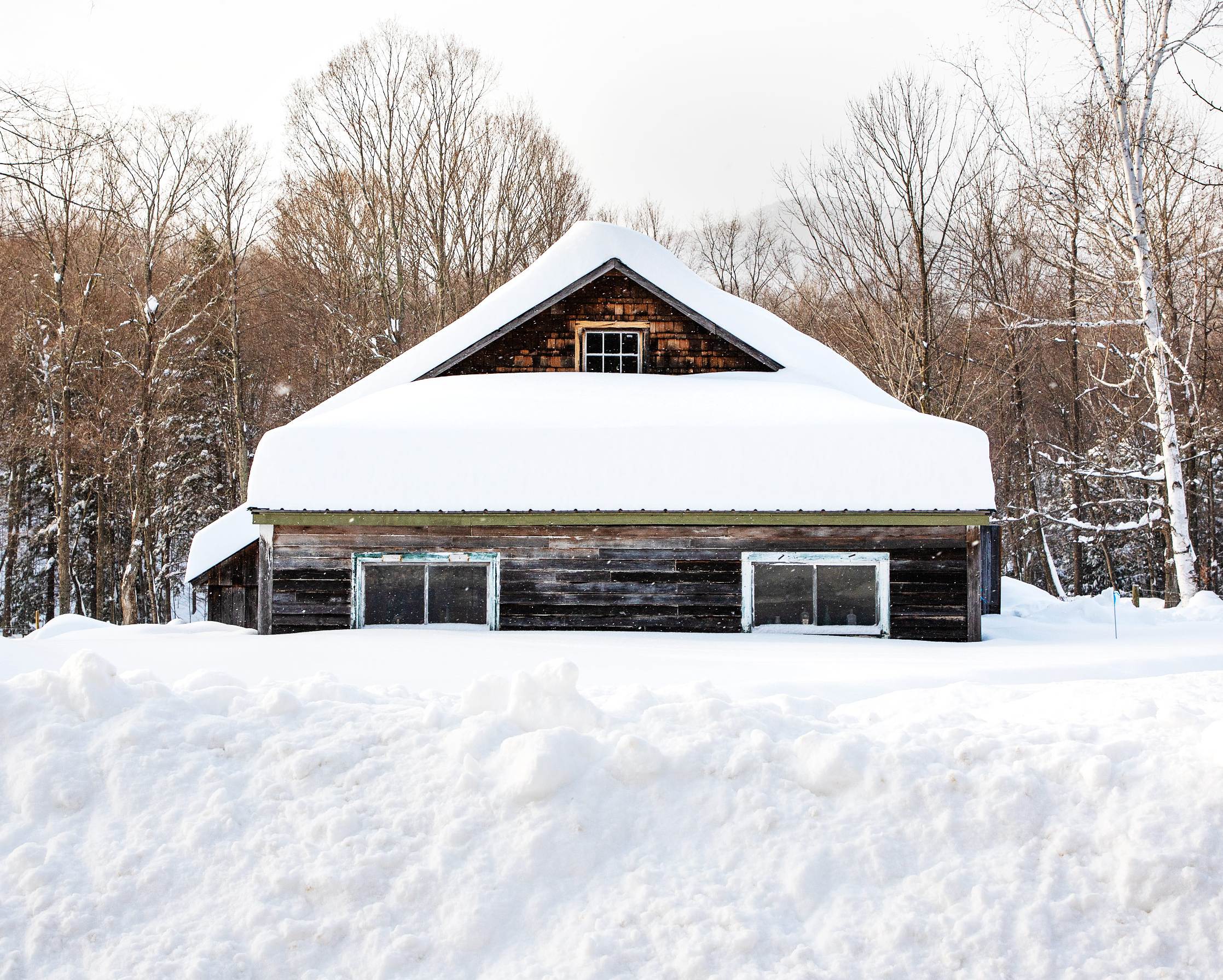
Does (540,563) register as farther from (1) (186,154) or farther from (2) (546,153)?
(2) (546,153)

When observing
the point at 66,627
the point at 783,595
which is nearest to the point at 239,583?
the point at 66,627

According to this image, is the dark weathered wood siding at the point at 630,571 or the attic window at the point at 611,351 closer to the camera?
the dark weathered wood siding at the point at 630,571

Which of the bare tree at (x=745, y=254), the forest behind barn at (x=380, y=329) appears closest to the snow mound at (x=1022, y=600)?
the forest behind barn at (x=380, y=329)

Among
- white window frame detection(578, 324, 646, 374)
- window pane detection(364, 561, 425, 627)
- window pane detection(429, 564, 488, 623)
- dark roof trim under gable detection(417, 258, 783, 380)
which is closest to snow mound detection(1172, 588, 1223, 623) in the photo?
dark roof trim under gable detection(417, 258, 783, 380)

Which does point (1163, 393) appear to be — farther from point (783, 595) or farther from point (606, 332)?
point (606, 332)

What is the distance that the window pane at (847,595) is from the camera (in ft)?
38.0

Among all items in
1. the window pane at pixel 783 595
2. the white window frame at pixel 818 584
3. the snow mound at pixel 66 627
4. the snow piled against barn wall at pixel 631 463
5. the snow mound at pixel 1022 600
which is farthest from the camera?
the snow mound at pixel 1022 600

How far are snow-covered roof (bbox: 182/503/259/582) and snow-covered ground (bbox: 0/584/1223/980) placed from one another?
40.4 ft

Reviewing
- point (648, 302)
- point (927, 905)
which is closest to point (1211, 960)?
point (927, 905)

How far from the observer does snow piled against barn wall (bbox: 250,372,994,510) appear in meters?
11.4

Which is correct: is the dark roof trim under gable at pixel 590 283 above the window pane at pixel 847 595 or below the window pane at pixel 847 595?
above

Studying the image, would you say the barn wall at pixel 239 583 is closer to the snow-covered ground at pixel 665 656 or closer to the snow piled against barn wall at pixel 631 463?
the snow-covered ground at pixel 665 656

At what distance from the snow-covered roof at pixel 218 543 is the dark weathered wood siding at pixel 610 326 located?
5.21 metres

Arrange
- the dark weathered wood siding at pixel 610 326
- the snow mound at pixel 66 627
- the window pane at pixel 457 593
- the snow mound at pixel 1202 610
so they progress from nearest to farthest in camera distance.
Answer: the window pane at pixel 457 593
the snow mound at pixel 66 627
the snow mound at pixel 1202 610
the dark weathered wood siding at pixel 610 326
